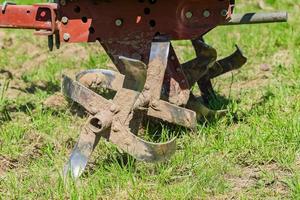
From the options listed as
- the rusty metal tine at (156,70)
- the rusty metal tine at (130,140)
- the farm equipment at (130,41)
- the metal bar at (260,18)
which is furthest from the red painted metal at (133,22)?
the rusty metal tine at (130,140)

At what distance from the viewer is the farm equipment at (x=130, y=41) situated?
3133 millimetres

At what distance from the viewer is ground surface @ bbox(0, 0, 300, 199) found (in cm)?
297

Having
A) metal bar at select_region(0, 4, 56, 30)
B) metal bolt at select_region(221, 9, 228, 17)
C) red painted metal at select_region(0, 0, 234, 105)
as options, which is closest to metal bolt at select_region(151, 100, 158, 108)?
red painted metal at select_region(0, 0, 234, 105)

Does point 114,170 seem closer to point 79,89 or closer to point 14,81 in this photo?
point 79,89

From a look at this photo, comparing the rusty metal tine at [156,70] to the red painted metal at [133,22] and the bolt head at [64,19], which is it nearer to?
the red painted metal at [133,22]

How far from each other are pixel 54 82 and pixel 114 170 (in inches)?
71.1

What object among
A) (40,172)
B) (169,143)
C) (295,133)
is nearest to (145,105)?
(169,143)

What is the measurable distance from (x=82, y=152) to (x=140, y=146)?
0.31m

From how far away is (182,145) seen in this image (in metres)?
3.46

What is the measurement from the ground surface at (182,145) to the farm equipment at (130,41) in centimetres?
16

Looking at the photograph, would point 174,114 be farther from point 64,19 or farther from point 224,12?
point 64,19

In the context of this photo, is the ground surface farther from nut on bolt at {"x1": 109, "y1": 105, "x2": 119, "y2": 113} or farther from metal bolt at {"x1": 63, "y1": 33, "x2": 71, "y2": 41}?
metal bolt at {"x1": 63, "y1": 33, "x2": 71, "y2": 41}

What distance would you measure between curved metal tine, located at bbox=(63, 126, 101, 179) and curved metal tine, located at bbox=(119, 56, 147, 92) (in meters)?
0.30

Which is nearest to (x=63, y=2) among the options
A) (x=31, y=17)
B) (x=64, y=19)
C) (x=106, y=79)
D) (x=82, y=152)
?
(x=64, y=19)
